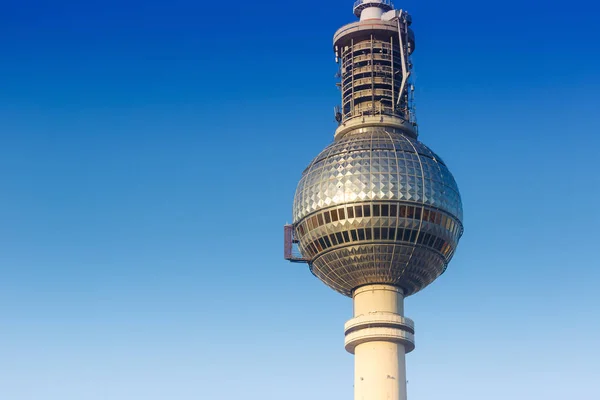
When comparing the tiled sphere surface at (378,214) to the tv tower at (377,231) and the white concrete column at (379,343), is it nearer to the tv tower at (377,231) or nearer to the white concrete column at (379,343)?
the tv tower at (377,231)

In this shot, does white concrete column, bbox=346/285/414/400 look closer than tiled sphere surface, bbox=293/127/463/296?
Yes

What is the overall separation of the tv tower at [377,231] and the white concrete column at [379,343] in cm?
12

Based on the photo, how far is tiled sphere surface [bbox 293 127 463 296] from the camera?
10988 centimetres

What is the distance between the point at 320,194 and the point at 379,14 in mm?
31882

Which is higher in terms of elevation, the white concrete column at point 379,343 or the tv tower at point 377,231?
the tv tower at point 377,231

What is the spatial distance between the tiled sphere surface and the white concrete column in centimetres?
234

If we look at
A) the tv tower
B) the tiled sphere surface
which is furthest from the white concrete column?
the tiled sphere surface

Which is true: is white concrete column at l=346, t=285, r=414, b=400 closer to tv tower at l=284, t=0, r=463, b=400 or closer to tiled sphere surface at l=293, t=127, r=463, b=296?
tv tower at l=284, t=0, r=463, b=400

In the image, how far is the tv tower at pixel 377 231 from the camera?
360 ft

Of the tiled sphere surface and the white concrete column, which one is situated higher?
the tiled sphere surface

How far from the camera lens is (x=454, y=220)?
374 ft

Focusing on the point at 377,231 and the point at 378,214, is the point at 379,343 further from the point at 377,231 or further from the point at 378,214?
the point at 378,214

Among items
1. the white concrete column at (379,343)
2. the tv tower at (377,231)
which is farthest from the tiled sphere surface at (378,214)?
the white concrete column at (379,343)

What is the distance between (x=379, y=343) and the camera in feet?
363
